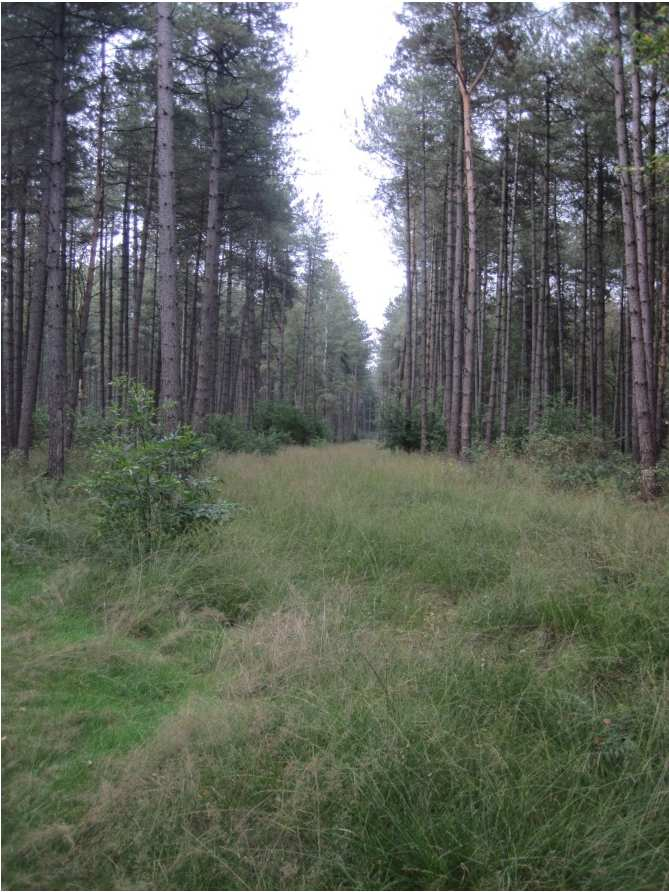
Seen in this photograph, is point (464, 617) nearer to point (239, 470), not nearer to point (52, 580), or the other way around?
point (52, 580)

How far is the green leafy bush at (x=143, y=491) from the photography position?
5863 mm

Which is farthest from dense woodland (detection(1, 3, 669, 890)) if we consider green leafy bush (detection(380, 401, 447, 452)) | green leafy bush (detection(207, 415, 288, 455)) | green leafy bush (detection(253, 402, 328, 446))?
green leafy bush (detection(253, 402, 328, 446))

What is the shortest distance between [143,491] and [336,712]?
360 centimetres

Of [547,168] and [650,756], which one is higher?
[547,168]

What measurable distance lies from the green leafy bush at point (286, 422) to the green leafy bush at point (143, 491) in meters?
16.1

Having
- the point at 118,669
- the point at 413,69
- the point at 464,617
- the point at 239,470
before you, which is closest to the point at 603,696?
the point at 464,617

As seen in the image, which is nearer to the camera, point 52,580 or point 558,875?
point 558,875

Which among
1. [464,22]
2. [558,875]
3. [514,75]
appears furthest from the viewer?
[514,75]

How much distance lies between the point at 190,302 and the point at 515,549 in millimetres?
25982

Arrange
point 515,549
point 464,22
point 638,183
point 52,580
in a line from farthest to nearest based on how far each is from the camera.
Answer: point 464,22 < point 638,183 < point 515,549 < point 52,580

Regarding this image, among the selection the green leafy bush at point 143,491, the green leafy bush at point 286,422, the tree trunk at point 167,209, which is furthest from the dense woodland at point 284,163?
the green leafy bush at point 286,422

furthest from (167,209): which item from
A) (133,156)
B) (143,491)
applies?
(133,156)

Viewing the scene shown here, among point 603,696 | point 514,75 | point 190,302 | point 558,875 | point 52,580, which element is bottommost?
point 558,875

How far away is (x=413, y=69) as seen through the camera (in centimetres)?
1670
